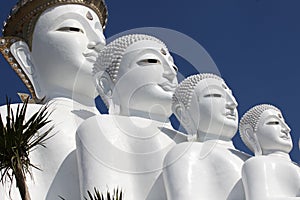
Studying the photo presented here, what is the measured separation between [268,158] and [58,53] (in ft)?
11.7

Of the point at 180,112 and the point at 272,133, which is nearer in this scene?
the point at 272,133

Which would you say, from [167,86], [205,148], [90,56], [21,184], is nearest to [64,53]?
[90,56]

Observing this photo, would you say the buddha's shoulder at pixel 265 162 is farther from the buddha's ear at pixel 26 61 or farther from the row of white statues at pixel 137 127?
the buddha's ear at pixel 26 61

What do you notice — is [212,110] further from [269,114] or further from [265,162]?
[265,162]

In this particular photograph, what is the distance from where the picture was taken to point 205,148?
8.93 metres

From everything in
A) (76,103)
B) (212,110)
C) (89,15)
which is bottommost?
(76,103)

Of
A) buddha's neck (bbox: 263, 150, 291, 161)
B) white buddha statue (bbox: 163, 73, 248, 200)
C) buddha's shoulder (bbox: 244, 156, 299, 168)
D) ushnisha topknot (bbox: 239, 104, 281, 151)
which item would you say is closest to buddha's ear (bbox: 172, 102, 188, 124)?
white buddha statue (bbox: 163, 73, 248, 200)

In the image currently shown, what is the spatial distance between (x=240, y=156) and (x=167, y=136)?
3.22 ft

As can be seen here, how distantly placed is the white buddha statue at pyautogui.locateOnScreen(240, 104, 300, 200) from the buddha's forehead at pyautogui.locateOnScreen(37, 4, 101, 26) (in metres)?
2.98

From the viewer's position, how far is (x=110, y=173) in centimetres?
853

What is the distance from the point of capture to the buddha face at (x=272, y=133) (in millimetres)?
9234

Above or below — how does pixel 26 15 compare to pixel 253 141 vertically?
above

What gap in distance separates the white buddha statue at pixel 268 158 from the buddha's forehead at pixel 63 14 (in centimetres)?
298

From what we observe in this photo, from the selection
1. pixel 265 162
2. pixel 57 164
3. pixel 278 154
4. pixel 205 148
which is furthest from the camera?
pixel 278 154
